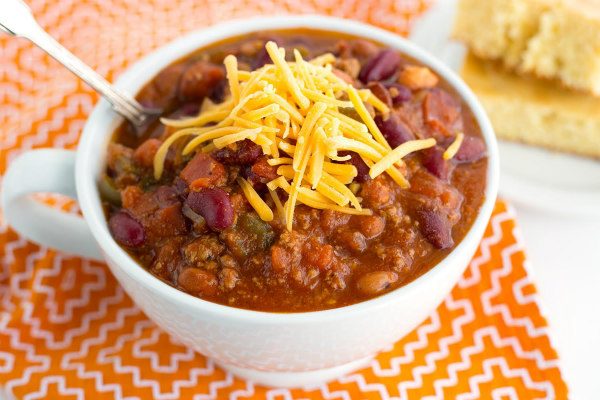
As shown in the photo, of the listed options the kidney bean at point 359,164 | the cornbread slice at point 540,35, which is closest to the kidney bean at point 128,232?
the kidney bean at point 359,164

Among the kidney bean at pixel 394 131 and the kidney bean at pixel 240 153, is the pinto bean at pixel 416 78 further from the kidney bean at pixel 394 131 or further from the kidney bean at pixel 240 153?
the kidney bean at pixel 240 153

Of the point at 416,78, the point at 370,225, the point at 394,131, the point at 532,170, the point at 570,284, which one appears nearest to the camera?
the point at 370,225

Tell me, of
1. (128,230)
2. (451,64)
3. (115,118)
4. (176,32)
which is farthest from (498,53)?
(128,230)

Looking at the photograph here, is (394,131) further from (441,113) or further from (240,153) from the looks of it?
(240,153)

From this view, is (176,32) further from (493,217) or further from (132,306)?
(493,217)

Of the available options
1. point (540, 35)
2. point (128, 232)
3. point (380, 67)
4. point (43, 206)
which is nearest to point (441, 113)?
point (380, 67)

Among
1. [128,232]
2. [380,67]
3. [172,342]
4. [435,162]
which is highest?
[380,67]

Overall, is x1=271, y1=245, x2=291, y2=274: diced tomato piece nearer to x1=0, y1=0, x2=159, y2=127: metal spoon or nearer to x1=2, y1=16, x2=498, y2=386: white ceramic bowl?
x1=2, y1=16, x2=498, y2=386: white ceramic bowl

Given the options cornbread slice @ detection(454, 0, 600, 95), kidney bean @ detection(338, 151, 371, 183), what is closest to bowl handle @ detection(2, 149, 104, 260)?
kidney bean @ detection(338, 151, 371, 183)
